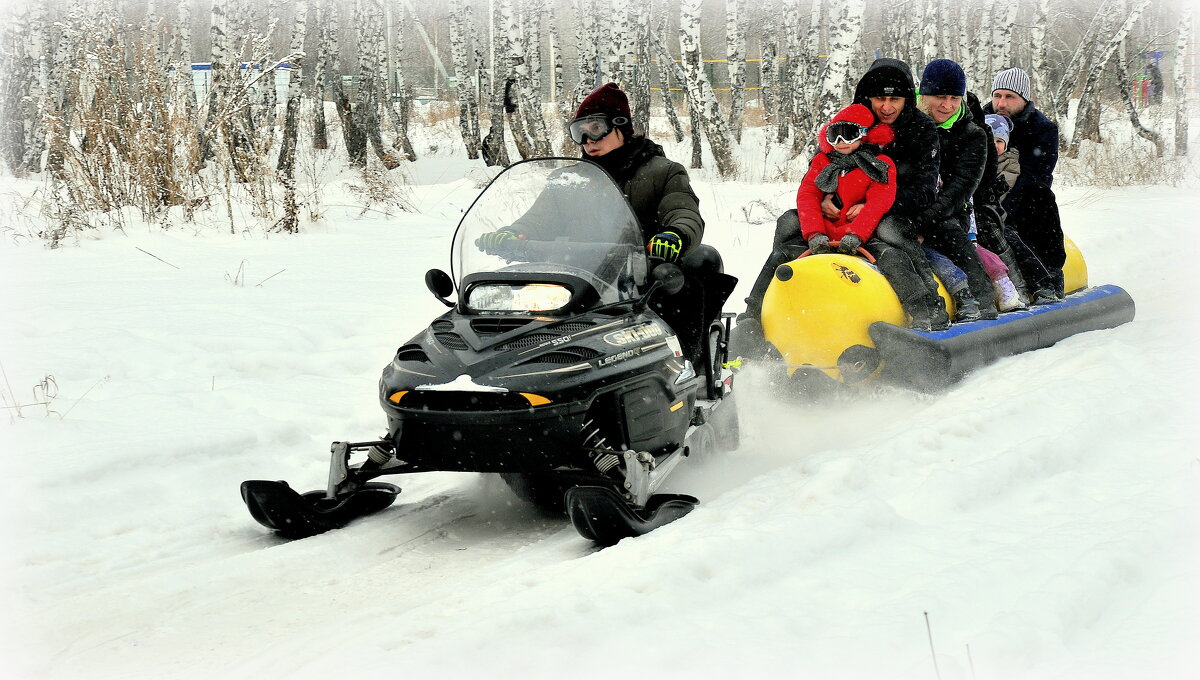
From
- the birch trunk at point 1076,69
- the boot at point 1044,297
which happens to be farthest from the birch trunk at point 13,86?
the birch trunk at point 1076,69

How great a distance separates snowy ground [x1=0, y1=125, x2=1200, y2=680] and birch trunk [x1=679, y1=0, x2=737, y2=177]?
34.3 ft

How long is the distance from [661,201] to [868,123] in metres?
1.96

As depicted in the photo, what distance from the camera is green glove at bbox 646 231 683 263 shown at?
473 cm

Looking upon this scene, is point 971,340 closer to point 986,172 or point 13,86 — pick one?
point 986,172

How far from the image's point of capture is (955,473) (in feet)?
13.4

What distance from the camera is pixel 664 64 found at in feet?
64.6

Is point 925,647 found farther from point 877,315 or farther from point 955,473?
point 877,315

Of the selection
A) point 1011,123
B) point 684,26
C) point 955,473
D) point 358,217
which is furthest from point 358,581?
point 684,26

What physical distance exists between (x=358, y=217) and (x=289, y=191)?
1.85 metres

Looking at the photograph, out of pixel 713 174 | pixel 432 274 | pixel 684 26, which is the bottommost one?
pixel 713 174

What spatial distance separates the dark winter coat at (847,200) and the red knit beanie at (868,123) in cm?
10

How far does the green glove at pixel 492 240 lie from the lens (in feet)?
14.9

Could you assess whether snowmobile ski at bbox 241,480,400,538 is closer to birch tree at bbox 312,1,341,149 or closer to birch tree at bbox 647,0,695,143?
birch tree at bbox 647,0,695,143

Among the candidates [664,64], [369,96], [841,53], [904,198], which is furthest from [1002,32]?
[904,198]
